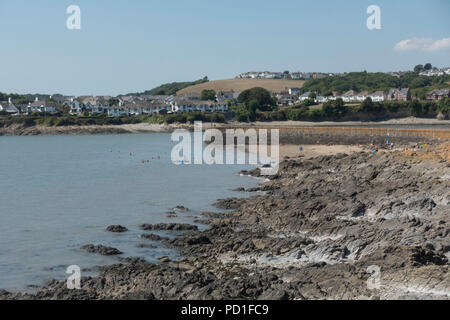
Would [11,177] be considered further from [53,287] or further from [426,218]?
[426,218]

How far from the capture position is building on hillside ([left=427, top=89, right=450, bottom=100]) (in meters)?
113

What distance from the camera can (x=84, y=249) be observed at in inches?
753

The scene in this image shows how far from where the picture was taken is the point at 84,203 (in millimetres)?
28656

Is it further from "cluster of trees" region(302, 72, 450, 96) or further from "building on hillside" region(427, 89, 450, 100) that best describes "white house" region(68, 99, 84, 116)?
"building on hillside" region(427, 89, 450, 100)

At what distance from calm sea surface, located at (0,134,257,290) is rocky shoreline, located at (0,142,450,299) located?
1379 millimetres

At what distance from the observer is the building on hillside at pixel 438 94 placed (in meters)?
113

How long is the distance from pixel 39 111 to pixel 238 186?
94.0m

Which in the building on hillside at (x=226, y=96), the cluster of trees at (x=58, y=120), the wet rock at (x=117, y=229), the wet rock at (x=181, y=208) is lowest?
the wet rock at (x=117, y=229)

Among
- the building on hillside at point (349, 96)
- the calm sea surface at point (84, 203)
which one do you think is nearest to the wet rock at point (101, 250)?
the calm sea surface at point (84, 203)

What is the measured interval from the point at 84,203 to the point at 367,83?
139131 mm

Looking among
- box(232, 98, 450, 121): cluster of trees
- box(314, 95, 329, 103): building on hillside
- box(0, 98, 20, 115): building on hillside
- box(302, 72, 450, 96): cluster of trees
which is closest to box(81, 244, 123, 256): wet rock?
box(232, 98, 450, 121): cluster of trees

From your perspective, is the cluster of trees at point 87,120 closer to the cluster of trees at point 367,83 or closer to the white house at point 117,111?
the white house at point 117,111

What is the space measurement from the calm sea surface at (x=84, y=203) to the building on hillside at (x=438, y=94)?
264ft

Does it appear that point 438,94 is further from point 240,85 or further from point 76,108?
point 76,108
